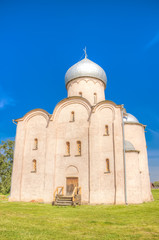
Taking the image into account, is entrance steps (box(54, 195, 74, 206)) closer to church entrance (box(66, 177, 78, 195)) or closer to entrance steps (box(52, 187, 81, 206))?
entrance steps (box(52, 187, 81, 206))

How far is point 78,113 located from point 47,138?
3.27m

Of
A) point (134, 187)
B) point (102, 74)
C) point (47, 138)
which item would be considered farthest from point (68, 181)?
point (102, 74)

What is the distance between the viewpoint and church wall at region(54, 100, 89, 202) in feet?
49.8

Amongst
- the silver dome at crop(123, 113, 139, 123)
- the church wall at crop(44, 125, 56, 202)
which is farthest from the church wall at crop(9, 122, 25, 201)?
the silver dome at crop(123, 113, 139, 123)

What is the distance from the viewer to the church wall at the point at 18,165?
1648 cm

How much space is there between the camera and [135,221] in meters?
8.38

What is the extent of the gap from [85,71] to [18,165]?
1066 cm

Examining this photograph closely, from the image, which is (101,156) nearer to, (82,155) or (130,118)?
(82,155)

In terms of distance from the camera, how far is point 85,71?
65.1ft

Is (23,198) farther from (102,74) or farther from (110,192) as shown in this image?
(102,74)

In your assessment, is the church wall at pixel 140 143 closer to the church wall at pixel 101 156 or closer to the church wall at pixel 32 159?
the church wall at pixel 101 156

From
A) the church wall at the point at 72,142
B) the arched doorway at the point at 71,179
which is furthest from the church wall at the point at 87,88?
the arched doorway at the point at 71,179

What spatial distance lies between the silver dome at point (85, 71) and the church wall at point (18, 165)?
6909 mm

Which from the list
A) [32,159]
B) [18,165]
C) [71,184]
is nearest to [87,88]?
[32,159]
